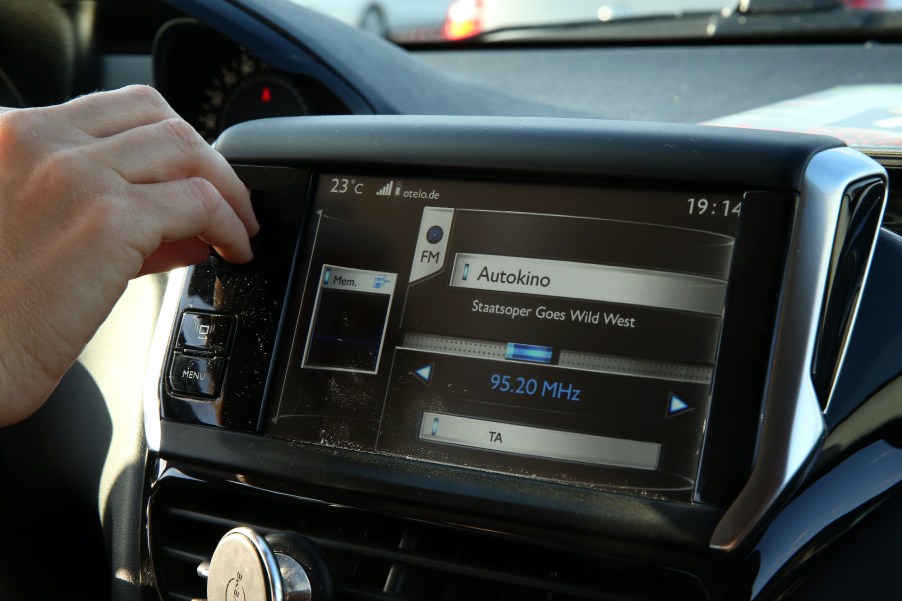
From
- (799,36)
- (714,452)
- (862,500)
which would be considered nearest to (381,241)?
(714,452)

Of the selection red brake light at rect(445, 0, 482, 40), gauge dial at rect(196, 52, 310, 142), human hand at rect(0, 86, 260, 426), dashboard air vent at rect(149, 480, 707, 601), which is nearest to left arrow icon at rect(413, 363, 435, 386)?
dashboard air vent at rect(149, 480, 707, 601)

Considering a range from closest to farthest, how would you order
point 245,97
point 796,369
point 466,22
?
point 796,369 → point 245,97 → point 466,22

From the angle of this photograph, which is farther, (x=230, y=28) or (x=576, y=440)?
(x=230, y=28)

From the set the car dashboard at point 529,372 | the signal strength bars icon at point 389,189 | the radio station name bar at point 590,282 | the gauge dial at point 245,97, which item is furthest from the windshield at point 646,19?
the radio station name bar at point 590,282

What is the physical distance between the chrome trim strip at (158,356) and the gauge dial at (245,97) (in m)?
0.63

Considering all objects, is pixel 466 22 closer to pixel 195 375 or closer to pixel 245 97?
pixel 245 97

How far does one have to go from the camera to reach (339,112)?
1648 millimetres

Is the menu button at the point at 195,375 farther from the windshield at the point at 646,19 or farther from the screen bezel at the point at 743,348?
the windshield at the point at 646,19

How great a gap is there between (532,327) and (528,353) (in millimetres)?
24

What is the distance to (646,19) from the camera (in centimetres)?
210

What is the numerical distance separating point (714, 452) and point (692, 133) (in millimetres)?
287

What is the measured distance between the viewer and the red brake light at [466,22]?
7.97 feet

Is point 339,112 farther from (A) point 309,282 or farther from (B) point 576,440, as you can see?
(B) point 576,440

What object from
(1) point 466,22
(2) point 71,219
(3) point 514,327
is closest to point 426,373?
(3) point 514,327
